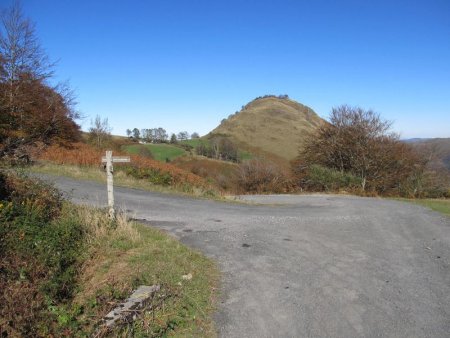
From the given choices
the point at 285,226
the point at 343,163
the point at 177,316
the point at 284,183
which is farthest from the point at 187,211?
the point at 343,163

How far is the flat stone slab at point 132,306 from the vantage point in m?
4.43

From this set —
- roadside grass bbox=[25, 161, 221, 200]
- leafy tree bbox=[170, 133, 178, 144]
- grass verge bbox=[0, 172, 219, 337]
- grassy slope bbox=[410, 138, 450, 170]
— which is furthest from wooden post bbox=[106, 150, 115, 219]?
leafy tree bbox=[170, 133, 178, 144]

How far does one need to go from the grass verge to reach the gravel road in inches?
21.0

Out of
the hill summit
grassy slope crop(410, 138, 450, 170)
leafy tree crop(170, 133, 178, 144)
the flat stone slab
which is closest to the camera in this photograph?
the flat stone slab

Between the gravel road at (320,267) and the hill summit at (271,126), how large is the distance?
5536 cm

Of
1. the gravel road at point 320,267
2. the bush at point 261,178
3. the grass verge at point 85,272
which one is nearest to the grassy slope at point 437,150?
the bush at point 261,178

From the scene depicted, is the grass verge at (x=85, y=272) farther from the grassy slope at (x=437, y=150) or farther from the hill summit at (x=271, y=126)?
the hill summit at (x=271, y=126)

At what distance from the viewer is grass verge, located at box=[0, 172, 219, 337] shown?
14.8 ft

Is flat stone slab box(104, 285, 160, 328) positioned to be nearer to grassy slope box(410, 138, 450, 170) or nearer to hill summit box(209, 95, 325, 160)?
grassy slope box(410, 138, 450, 170)

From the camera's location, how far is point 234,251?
25.0 feet

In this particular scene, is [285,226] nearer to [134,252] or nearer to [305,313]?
[134,252]

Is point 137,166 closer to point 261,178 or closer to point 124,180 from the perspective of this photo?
point 124,180

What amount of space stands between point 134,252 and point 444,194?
2169cm

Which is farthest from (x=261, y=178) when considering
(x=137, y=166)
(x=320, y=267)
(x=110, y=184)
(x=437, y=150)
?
(x=320, y=267)
